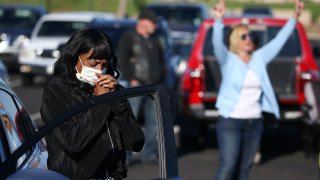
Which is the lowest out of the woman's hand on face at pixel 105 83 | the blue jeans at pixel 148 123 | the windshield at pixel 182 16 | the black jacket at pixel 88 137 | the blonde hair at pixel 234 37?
the windshield at pixel 182 16

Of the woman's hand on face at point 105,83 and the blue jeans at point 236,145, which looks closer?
the woman's hand on face at point 105,83

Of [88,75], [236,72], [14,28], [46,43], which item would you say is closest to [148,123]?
[236,72]

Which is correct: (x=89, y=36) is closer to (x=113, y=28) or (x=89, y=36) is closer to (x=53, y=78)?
(x=53, y=78)

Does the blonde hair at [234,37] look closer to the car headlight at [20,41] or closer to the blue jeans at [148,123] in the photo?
the blue jeans at [148,123]

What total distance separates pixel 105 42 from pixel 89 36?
0.09 metres

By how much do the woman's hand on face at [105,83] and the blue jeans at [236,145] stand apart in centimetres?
370

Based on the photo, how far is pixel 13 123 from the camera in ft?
15.2

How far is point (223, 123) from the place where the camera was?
8.30m

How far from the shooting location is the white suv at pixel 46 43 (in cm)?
2161

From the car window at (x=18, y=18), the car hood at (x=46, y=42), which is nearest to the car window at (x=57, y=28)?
the car hood at (x=46, y=42)

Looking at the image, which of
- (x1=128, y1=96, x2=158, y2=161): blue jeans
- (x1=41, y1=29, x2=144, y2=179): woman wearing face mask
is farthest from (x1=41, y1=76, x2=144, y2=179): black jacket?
(x1=128, y1=96, x2=158, y2=161): blue jeans

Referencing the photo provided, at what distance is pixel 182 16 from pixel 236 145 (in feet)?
60.4

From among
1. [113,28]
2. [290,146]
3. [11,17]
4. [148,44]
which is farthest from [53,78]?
[11,17]

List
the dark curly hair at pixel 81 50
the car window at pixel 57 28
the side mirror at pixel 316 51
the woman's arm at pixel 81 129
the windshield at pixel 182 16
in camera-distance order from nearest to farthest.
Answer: the woman's arm at pixel 81 129 → the dark curly hair at pixel 81 50 → the side mirror at pixel 316 51 → the car window at pixel 57 28 → the windshield at pixel 182 16
